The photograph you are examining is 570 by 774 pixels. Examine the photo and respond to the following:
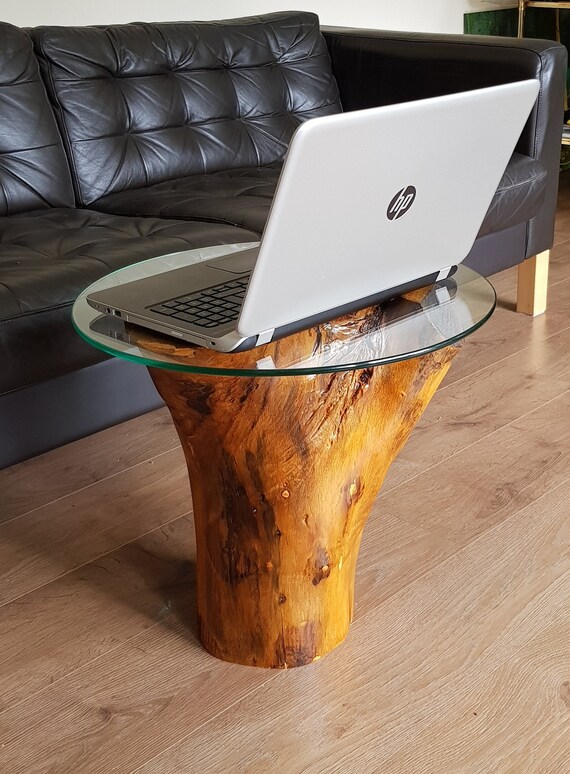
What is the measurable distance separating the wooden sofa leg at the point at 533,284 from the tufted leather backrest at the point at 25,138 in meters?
1.32

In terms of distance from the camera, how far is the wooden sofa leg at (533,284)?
2746mm

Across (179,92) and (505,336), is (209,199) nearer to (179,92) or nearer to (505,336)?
(179,92)

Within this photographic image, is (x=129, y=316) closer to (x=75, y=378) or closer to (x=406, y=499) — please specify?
(x=75, y=378)

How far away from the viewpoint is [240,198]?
227cm

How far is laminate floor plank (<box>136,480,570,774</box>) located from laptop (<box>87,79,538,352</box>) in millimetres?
524

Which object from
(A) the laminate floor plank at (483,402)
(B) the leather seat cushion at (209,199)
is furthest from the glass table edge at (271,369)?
(B) the leather seat cushion at (209,199)

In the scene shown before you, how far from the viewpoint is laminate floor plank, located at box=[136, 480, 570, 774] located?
122 centimetres

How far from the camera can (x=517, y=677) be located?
4.42ft

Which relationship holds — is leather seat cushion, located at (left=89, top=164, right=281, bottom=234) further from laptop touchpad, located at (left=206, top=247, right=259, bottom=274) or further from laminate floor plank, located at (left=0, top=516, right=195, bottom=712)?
laminate floor plank, located at (left=0, top=516, right=195, bottom=712)

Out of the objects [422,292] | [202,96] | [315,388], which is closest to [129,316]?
[315,388]

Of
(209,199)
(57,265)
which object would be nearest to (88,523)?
(57,265)

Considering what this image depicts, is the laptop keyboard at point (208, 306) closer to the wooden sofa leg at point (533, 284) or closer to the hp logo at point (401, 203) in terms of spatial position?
the hp logo at point (401, 203)

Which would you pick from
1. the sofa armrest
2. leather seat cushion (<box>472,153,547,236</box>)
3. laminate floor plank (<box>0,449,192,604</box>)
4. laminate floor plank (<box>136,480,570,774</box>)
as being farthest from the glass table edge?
the sofa armrest

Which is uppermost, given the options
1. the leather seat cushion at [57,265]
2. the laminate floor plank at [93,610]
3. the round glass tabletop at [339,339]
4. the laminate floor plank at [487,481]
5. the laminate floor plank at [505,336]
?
the round glass tabletop at [339,339]
